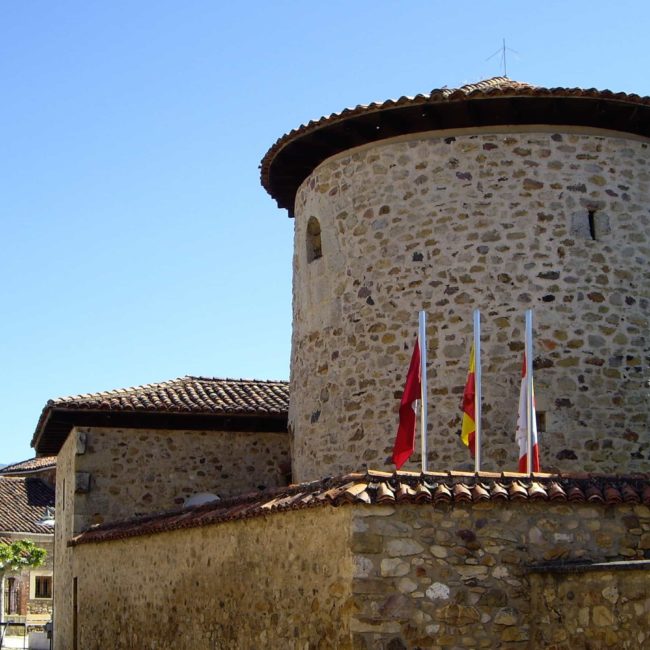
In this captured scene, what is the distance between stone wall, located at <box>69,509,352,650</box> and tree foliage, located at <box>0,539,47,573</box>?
20.9 m

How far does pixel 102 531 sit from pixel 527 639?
938 centimetres

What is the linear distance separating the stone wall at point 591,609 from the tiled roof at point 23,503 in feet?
119

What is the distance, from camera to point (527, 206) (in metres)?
15.7

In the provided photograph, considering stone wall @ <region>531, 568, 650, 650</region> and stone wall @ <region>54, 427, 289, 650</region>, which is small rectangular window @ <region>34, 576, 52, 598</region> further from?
stone wall @ <region>531, 568, 650, 650</region>

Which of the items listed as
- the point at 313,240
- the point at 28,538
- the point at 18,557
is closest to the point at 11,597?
the point at 28,538

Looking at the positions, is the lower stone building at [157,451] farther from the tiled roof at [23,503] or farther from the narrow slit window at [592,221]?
the tiled roof at [23,503]

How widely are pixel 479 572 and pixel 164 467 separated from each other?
10.3 meters

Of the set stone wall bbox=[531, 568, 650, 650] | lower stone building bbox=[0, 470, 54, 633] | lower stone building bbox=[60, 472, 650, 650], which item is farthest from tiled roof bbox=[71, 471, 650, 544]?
lower stone building bbox=[0, 470, 54, 633]

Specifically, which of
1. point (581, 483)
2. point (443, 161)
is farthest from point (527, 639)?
point (443, 161)

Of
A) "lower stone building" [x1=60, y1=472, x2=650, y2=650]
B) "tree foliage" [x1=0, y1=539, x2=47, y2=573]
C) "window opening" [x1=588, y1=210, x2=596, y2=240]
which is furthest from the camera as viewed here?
"tree foliage" [x1=0, y1=539, x2=47, y2=573]

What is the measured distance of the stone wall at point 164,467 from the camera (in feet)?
64.4

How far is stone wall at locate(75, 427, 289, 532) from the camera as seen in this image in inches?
773

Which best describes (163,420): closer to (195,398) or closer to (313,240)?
(195,398)

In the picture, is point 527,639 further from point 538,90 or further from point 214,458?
point 214,458
